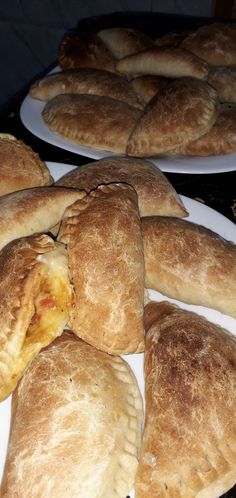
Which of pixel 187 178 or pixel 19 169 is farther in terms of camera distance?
pixel 187 178

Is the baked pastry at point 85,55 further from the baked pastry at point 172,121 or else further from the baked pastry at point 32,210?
the baked pastry at point 32,210

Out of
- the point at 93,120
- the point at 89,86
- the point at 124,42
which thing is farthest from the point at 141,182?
the point at 124,42

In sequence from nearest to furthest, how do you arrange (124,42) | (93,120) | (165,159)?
(165,159)
(93,120)
(124,42)

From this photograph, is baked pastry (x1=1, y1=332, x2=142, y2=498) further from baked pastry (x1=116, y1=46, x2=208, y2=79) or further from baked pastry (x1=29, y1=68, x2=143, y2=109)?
baked pastry (x1=116, y1=46, x2=208, y2=79)

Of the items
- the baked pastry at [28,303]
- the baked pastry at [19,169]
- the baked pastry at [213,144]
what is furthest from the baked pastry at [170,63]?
the baked pastry at [28,303]

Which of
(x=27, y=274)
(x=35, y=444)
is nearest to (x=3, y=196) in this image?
(x=27, y=274)

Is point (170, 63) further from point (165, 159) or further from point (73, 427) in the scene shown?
point (73, 427)

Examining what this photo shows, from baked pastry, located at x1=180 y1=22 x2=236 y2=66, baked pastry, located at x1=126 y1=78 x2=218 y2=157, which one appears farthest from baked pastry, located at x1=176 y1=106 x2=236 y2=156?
baked pastry, located at x1=180 y1=22 x2=236 y2=66
